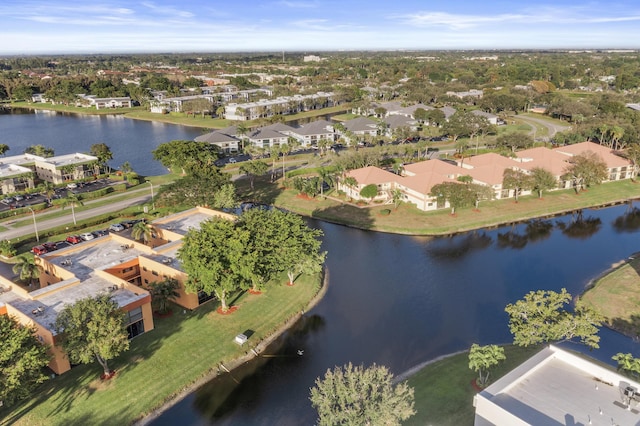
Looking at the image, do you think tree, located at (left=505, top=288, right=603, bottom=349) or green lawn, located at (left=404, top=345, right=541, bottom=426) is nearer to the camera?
green lawn, located at (left=404, top=345, right=541, bottom=426)

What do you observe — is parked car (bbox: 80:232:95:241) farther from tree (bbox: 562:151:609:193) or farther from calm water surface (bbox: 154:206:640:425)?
tree (bbox: 562:151:609:193)

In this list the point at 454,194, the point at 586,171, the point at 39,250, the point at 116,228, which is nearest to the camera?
the point at 39,250

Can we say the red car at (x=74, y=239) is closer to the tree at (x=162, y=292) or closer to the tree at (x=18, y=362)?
the tree at (x=162, y=292)

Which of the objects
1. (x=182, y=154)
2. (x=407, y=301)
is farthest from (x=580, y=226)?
(x=182, y=154)

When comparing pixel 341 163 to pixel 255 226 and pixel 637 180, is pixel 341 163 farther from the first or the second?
pixel 637 180

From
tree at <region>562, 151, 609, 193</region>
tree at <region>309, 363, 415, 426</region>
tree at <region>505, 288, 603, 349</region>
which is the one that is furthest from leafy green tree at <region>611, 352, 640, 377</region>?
tree at <region>562, 151, 609, 193</region>

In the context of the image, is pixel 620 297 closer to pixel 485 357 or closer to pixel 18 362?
pixel 485 357

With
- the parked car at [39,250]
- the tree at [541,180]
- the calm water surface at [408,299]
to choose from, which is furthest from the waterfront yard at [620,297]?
the parked car at [39,250]
